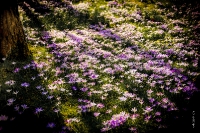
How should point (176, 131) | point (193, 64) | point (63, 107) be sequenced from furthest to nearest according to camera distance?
point (193, 64) → point (63, 107) → point (176, 131)

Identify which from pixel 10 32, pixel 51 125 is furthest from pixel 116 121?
pixel 10 32

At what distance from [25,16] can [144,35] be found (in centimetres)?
746

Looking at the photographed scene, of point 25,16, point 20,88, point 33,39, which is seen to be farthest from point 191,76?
point 25,16

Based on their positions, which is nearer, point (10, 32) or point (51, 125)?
point (51, 125)

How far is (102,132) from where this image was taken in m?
5.00

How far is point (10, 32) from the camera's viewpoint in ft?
25.8

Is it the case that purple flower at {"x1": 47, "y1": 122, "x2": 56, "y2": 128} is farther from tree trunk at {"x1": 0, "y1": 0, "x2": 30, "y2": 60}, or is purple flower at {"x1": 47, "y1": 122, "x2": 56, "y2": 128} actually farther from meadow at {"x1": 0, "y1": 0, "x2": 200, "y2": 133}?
tree trunk at {"x1": 0, "y1": 0, "x2": 30, "y2": 60}

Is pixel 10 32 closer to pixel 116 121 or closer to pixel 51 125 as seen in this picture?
pixel 51 125

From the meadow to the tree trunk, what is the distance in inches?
13.4

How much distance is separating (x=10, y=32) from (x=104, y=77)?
3568mm

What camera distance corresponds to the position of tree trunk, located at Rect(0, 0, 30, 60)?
25.2 ft

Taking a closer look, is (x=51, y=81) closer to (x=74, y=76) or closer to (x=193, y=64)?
(x=74, y=76)

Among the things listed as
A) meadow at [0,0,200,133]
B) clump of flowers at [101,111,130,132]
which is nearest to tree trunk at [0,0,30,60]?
meadow at [0,0,200,133]

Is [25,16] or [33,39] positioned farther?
[25,16]
